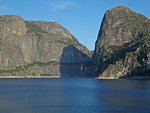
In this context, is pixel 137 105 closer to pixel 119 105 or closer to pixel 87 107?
pixel 119 105

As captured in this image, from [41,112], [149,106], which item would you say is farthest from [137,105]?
[41,112]

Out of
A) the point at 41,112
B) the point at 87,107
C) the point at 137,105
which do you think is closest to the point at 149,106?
the point at 137,105

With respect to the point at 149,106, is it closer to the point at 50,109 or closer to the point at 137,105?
the point at 137,105

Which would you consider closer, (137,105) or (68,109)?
(68,109)

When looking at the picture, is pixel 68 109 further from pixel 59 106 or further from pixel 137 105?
pixel 137 105

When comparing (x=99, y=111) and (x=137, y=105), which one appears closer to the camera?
(x=99, y=111)

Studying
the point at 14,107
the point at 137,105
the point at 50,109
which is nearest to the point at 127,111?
the point at 137,105

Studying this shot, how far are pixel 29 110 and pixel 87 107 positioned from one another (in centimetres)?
1813

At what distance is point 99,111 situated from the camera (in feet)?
291

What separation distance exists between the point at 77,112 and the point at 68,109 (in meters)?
6.07

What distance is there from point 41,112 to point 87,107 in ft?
54.6

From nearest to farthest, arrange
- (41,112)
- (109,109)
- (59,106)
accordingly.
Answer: (41,112)
(109,109)
(59,106)

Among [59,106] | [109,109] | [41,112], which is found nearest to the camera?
[41,112]

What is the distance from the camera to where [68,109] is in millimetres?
92375
